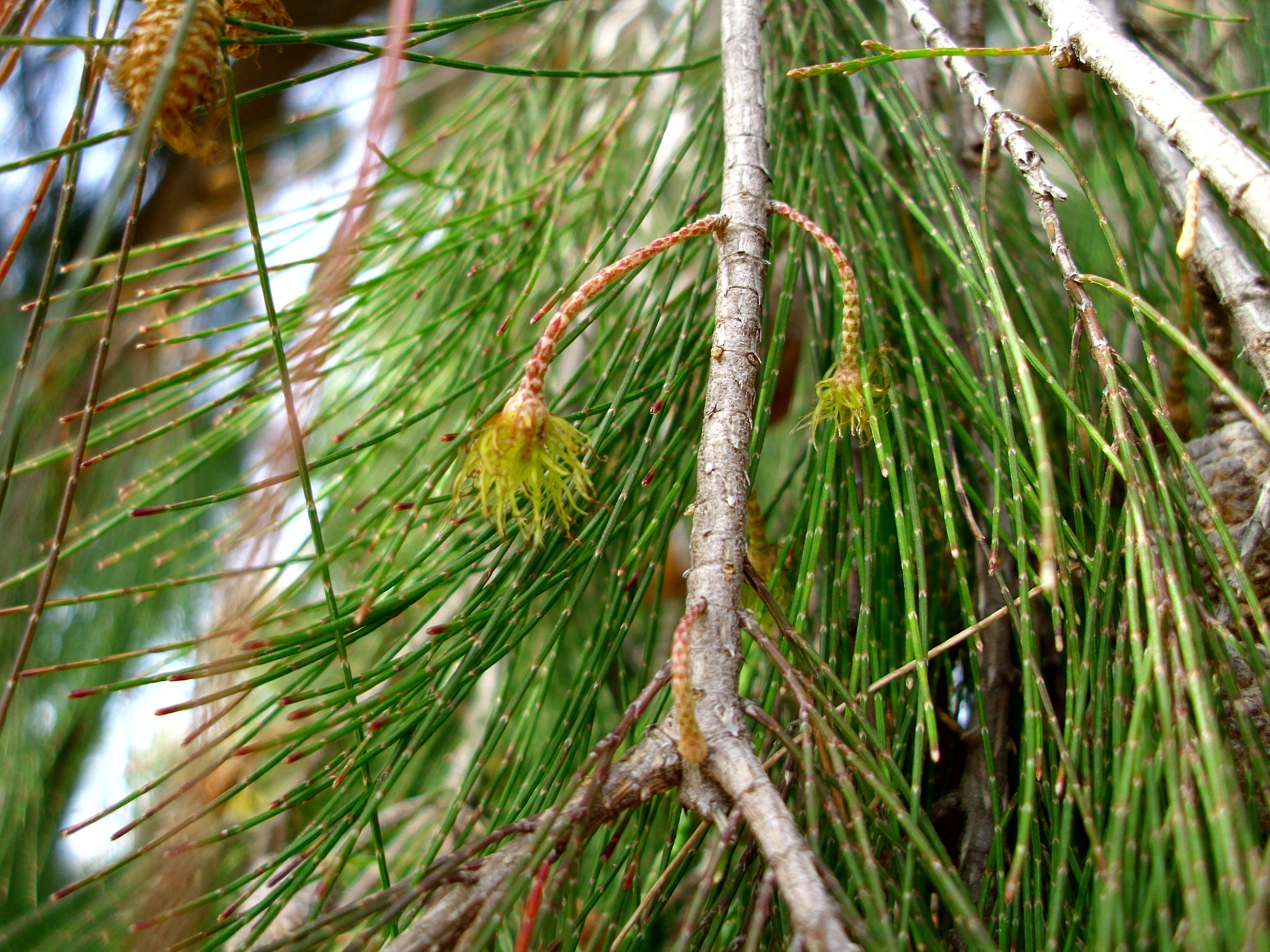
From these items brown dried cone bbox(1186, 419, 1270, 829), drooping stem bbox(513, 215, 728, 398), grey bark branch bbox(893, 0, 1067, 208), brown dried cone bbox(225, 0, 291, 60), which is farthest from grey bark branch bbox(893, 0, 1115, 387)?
brown dried cone bbox(225, 0, 291, 60)

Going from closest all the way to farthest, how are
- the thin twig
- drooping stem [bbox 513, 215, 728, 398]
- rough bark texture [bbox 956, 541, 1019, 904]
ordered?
1. the thin twig
2. drooping stem [bbox 513, 215, 728, 398]
3. rough bark texture [bbox 956, 541, 1019, 904]

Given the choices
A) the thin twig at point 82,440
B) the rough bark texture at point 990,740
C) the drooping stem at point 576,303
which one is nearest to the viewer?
the thin twig at point 82,440

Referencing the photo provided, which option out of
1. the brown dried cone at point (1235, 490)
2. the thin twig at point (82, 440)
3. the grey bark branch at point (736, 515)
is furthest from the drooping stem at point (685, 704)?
the brown dried cone at point (1235, 490)

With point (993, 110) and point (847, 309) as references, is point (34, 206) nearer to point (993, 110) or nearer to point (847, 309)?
point (847, 309)

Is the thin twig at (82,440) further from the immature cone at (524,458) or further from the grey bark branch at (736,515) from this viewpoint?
the grey bark branch at (736,515)

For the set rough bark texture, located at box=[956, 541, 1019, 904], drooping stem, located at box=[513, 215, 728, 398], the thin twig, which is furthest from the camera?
rough bark texture, located at box=[956, 541, 1019, 904]

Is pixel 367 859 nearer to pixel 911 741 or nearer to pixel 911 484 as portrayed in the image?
pixel 911 741

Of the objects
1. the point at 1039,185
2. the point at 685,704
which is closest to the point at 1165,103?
the point at 1039,185

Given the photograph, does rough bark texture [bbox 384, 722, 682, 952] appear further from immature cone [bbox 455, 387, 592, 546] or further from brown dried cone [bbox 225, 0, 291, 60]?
brown dried cone [bbox 225, 0, 291, 60]
